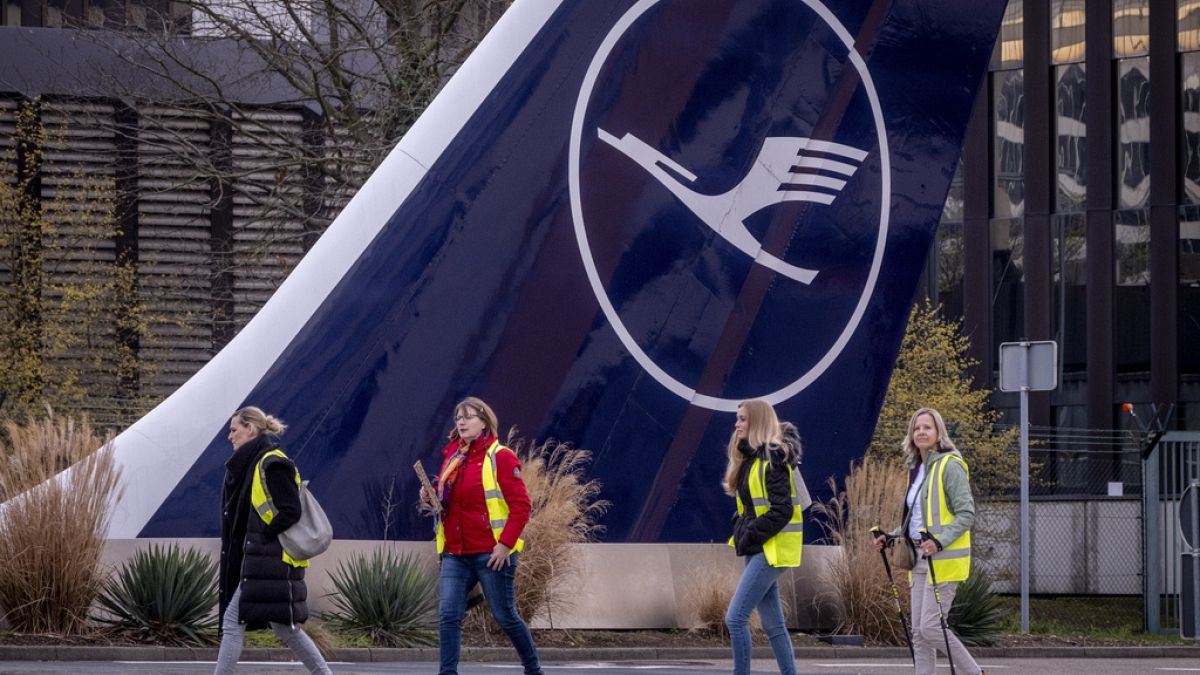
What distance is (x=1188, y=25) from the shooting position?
117 feet

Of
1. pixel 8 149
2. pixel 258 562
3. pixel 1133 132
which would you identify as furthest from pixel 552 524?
pixel 1133 132

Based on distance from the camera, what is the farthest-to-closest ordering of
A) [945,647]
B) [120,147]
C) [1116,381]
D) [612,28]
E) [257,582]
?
[1116,381]
[120,147]
[612,28]
[945,647]
[257,582]

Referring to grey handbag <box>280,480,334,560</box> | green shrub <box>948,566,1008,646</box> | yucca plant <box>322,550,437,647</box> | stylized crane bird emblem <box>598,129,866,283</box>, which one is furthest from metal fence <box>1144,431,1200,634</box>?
grey handbag <box>280,480,334,560</box>

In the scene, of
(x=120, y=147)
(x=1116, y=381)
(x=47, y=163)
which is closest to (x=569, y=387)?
(x=120, y=147)

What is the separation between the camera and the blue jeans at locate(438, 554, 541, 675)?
7.64 metres

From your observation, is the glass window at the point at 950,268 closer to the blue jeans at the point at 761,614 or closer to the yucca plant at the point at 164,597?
the yucca plant at the point at 164,597

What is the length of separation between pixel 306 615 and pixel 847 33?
15.0 ft

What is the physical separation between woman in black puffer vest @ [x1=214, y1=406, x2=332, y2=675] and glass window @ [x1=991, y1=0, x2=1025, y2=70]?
32.3 metres

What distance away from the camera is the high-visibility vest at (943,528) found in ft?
27.7

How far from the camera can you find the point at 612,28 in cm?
921

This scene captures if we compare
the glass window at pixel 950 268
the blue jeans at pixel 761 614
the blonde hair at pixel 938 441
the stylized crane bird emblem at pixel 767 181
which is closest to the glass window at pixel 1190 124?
the glass window at pixel 950 268

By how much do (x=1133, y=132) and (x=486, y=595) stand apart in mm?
30978

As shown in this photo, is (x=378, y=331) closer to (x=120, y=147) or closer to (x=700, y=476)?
(x=700, y=476)

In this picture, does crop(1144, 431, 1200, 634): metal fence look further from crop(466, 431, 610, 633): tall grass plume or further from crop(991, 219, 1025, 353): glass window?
crop(991, 219, 1025, 353): glass window
